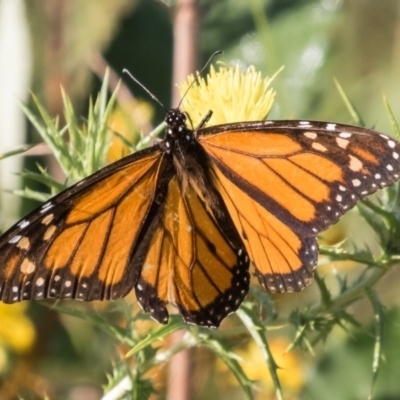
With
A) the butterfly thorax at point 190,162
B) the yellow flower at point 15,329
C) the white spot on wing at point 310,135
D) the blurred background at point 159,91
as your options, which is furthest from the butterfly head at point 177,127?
the yellow flower at point 15,329

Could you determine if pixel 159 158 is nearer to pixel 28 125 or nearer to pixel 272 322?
pixel 272 322

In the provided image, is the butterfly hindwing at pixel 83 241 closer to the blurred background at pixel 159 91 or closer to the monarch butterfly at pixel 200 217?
the monarch butterfly at pixel 200 217

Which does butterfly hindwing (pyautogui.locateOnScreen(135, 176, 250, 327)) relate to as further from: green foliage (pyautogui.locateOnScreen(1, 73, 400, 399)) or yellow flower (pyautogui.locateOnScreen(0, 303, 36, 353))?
yellow flower (pyautogui.locateOnScreen(0, 303, 36, 353))

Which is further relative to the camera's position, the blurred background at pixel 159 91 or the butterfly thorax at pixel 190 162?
the blurred background at pixel 159 91

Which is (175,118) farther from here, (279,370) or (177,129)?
(279,370)

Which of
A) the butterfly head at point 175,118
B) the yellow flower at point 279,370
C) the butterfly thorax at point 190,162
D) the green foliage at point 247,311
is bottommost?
the yellow flower at point 279,370

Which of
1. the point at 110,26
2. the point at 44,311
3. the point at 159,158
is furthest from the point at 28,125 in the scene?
the point at 159,158
